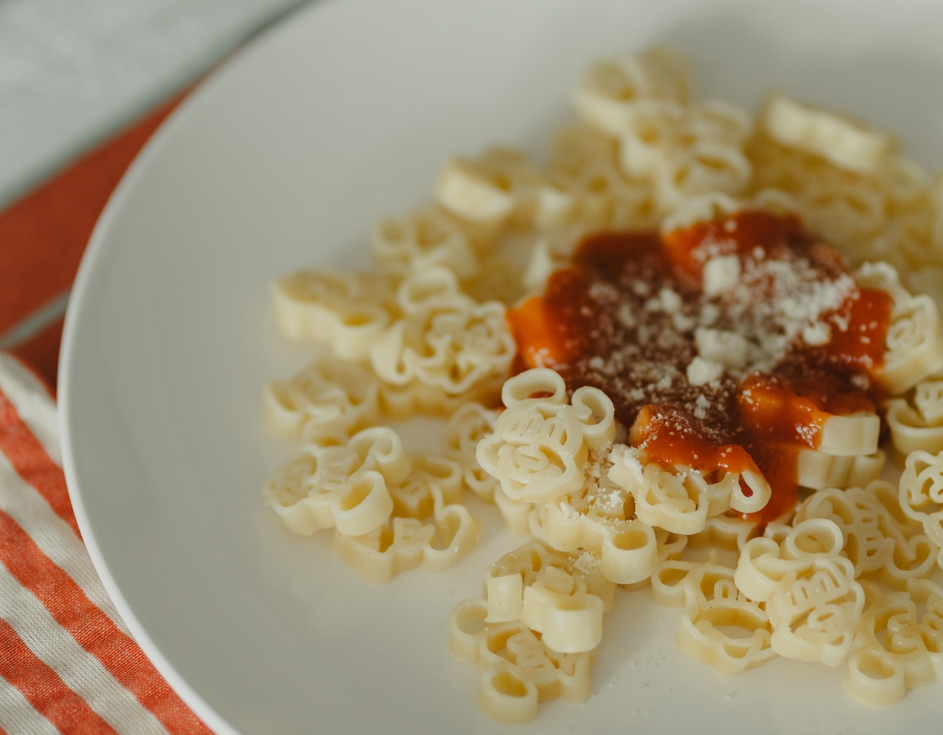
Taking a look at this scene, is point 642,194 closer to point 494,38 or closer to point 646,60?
point 646,60

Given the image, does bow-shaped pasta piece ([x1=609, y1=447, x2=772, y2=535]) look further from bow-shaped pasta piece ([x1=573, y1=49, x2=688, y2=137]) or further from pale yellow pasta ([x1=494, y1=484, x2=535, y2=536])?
bow-shaped pasta piece ([x1=573, y1=49, x2=688, y2=137])

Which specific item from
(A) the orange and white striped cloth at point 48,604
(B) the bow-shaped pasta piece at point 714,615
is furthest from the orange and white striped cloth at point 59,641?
(B) the bow-shaped pasta piece at point 714,615

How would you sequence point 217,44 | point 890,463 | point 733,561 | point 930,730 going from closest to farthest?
point 930,730
point 733,561
point 890,463
point 217,44

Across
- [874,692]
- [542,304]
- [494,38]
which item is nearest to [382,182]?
[494,38]

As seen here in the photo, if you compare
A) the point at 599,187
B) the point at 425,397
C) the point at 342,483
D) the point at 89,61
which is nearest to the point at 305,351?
the point at 425,397

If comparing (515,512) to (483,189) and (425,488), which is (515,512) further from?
(483,189)
